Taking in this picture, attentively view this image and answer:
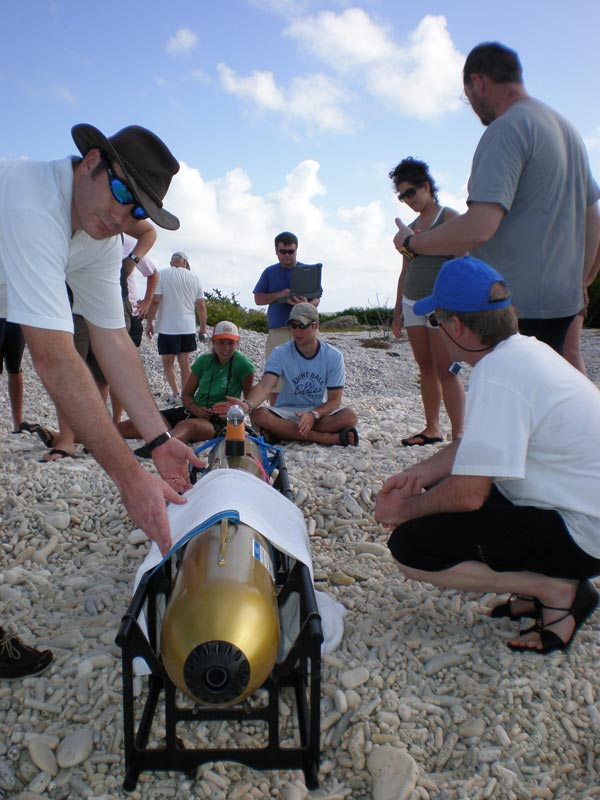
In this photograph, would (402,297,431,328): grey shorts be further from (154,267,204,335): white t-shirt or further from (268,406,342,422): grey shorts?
(154,267,204,335): white t-shirt

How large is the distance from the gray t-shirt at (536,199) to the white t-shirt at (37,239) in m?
1.89

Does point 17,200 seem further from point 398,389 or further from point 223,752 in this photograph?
point 398,389

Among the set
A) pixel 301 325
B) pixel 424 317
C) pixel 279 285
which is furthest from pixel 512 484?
pixel 279 285

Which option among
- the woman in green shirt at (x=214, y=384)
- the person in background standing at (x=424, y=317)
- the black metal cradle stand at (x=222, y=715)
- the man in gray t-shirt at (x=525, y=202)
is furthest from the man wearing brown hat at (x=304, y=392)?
the black metal cradle stand at (x=222, y=715)

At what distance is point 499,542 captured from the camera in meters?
2.45

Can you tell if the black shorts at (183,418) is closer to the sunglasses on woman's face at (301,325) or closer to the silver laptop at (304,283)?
the sunglasses on woman's face at (301,325)

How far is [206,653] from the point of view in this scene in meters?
1.68

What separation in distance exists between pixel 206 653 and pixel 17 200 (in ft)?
5.11

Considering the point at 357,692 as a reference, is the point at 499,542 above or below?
above

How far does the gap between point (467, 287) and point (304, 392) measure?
3127mm

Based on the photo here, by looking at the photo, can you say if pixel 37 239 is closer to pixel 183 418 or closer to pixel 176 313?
pixel 183 418

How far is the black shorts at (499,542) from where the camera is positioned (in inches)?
94.1

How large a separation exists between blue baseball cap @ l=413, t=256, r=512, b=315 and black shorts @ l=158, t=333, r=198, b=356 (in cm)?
526

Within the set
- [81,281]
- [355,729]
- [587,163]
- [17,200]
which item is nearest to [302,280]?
[587,163]
